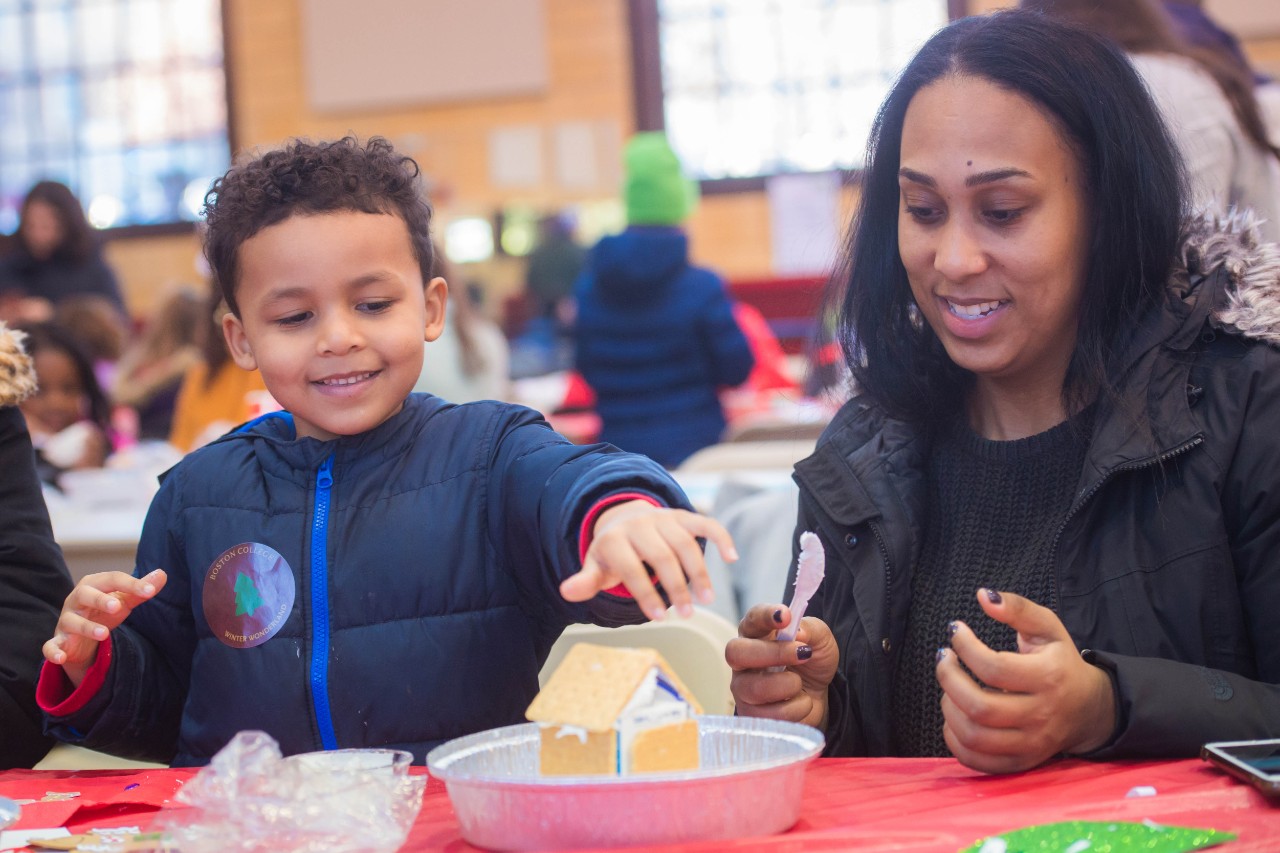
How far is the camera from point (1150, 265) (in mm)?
1458

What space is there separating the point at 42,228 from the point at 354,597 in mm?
6330

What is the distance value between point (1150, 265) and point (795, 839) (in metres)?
0.83

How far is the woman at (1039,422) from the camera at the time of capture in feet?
4.30

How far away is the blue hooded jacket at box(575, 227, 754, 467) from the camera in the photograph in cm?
455

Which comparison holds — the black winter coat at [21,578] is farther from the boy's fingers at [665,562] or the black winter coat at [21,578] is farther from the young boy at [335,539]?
the boy's fingers at [665,562]

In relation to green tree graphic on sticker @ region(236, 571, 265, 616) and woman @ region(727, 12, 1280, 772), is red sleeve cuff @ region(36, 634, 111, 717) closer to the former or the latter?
green tree graphic on sticker @ region(236, 571, 265, 616)

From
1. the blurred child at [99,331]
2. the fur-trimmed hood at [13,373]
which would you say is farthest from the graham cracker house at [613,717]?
the blurred child at [99,331]

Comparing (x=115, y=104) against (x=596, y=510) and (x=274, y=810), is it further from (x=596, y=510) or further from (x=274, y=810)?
(x=274, y=810)

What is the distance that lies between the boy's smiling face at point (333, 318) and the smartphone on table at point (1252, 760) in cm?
84

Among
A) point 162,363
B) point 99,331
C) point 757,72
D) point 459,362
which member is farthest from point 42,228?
point 757,72

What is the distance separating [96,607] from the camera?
48.2 inches

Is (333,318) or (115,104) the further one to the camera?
(115,104)

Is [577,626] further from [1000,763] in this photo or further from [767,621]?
[1000,763]

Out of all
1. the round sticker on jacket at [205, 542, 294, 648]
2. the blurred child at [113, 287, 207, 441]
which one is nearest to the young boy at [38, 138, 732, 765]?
the round sticker on jacket at [205, 542, 294, 648]
